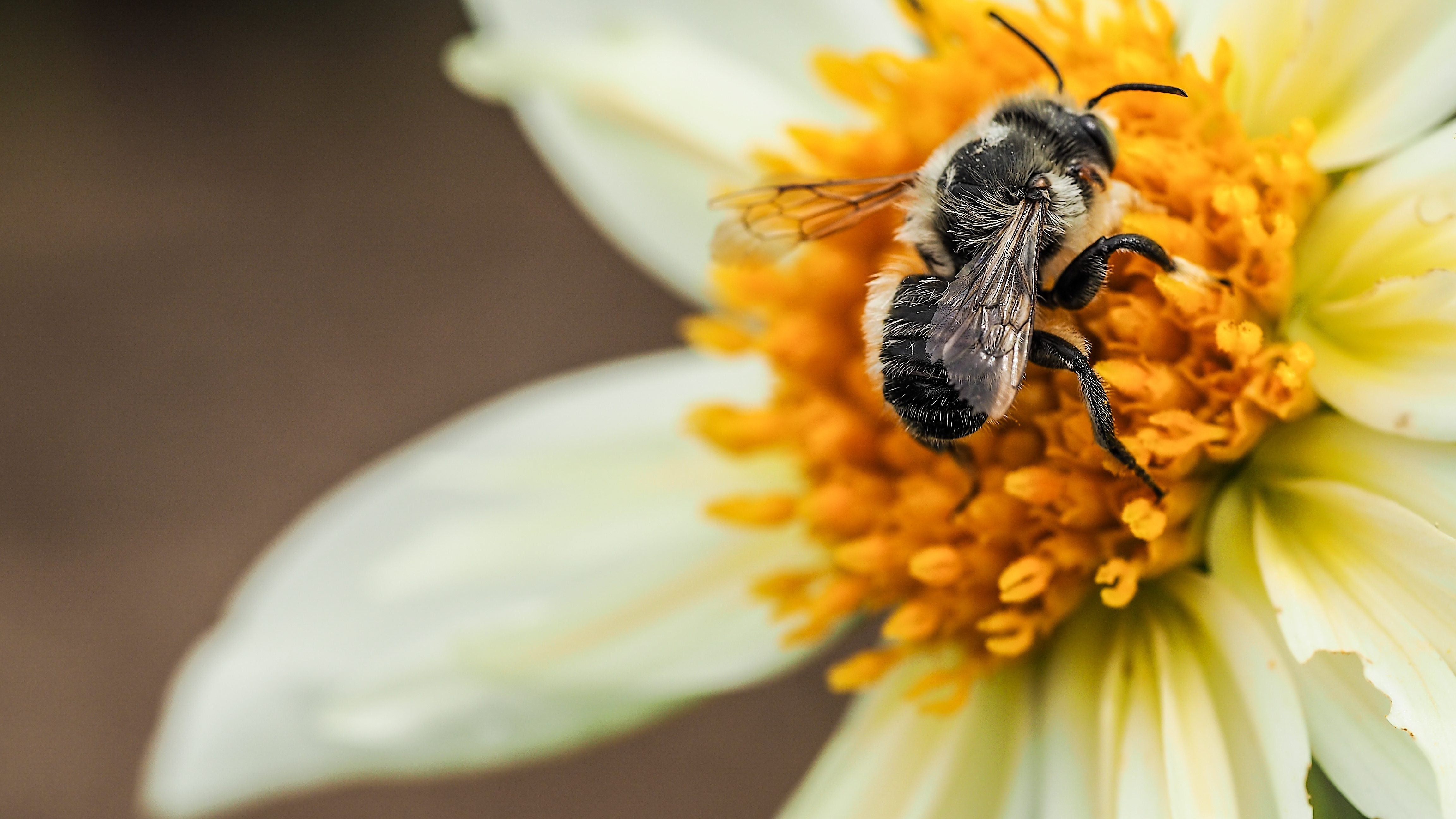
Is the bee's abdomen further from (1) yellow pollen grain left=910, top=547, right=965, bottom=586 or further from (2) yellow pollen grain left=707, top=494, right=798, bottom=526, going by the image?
(2) yellow pollen grain left=707, top=494, right=798, bottom=526

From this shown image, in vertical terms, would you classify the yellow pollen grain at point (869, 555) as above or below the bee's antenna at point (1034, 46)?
below

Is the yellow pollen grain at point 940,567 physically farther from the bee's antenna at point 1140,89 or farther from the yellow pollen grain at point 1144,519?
the bee's antenna at point 1140,89

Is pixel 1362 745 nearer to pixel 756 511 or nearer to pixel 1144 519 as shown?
pixel 1144 519

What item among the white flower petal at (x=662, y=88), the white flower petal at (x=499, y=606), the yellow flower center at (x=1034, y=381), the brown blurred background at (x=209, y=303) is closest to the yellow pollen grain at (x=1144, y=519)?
the yellow flower center at (x=1034, y=381)

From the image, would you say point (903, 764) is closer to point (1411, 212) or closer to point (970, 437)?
point (970, 437)

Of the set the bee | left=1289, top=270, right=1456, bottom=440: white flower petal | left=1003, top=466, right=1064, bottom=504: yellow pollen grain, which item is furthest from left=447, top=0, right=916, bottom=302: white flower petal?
left=1289, top=270, right=1456, bottom=440: white flower petal

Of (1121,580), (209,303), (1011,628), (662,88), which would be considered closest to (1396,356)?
(1121,580)
